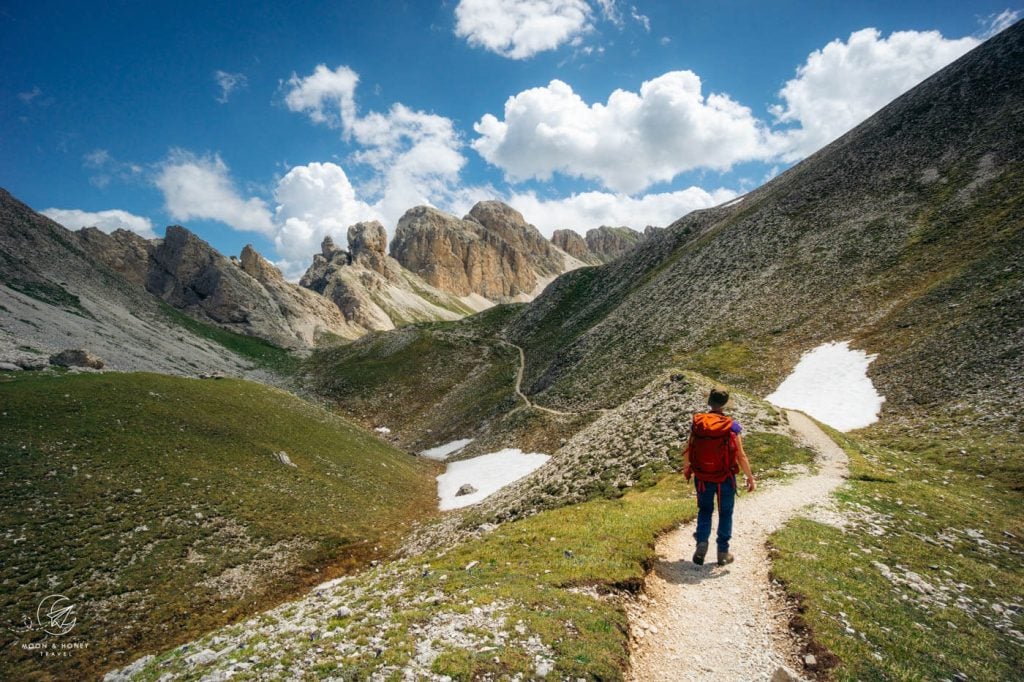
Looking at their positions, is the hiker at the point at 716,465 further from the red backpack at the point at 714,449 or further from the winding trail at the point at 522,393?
the winding trail at the point at 522,393

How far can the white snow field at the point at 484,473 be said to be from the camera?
4203 centimetres

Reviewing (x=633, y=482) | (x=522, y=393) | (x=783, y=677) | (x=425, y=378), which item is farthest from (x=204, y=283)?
(x=783, y=677)

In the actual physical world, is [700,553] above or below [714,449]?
below

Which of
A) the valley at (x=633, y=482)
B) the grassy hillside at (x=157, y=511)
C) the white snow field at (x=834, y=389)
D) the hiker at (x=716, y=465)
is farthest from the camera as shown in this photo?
the white snow field at (x=834, y=389)

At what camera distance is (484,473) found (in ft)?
165

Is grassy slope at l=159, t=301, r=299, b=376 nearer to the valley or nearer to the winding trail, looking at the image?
the valley

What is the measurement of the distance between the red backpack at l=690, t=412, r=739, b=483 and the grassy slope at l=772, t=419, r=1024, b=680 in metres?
3.03

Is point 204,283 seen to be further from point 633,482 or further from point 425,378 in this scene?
point 633,482

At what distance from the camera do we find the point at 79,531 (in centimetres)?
2319

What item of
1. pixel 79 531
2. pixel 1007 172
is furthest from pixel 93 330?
pixel 1007 172

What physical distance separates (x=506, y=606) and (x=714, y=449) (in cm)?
727

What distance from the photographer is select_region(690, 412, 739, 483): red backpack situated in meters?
13.3

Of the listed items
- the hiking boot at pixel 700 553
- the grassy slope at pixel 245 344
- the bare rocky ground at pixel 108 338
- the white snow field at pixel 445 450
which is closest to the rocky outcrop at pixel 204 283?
the grassy slope at pixel 245 344

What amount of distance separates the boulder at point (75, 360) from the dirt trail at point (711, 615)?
201ft
